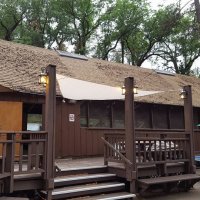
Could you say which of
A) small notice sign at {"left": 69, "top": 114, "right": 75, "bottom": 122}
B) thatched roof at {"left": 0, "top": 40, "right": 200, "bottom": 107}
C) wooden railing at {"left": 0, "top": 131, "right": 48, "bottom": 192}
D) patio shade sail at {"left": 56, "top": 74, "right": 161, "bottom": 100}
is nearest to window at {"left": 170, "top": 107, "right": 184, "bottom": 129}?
thatched roof at {"left": 0, "top": 40, "right": 200, "bottom": 107}

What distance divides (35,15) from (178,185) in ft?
73.2

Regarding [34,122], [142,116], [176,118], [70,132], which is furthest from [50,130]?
[176,118]

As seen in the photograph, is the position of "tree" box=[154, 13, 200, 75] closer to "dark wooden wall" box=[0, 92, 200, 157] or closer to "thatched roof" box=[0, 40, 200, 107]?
"thatched roof" box=[0, 40, 200, 107]

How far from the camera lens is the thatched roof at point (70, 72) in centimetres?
1047

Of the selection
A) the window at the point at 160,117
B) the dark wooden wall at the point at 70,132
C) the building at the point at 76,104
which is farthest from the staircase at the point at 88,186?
the window at the point at 160,117

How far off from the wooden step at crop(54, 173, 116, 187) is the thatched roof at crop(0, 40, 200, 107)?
12.3 feet

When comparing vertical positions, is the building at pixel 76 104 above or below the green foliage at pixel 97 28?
below

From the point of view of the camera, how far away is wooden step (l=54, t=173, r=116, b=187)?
A: 22.0ft

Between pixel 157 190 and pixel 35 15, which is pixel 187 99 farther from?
Result: pixel 35 15

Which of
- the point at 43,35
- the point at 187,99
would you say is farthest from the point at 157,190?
the point at 43,35

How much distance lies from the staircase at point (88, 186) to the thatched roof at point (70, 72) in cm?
357

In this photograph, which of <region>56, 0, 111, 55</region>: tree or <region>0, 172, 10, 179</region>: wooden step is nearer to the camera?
<region>0, 172, 10, 179</region>: wooden step

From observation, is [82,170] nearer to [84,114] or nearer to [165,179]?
[165,179]

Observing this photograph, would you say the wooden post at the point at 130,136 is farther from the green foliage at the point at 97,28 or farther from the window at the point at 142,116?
the green foliage at the point at 97,28
